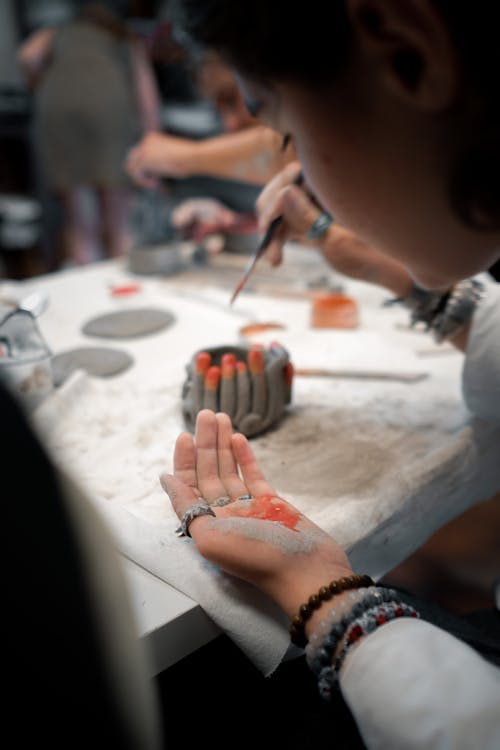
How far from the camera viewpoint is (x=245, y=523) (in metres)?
0.69

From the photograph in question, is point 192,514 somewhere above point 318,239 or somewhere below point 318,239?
below

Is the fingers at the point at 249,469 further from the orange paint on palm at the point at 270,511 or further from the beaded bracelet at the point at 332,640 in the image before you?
the beaded bracelet at the point at 332,640

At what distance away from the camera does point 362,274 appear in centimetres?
118

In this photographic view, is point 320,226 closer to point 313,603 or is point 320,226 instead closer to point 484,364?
point 484,364

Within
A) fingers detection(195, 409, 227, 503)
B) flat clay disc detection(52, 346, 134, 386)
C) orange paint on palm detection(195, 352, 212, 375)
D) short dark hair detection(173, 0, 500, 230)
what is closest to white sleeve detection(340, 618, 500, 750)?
fingers detection(195, 409, 227, 503)

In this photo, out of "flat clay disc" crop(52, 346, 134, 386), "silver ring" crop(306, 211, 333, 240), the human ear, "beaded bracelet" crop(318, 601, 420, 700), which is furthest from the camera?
"flat clay disc" crop(52, 346, 134, 386)

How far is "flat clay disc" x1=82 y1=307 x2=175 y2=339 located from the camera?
1419 millimetres

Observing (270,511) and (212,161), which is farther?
(212,161)

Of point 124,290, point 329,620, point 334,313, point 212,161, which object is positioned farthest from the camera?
point 212,161

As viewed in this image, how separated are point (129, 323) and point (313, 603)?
979 millimetres

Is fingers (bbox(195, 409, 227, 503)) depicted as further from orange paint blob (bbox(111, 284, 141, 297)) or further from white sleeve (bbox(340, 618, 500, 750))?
orange paint blob (bbox(111, 284, 141, 297))

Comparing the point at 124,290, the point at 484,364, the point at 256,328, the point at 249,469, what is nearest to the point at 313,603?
the point at 249,469

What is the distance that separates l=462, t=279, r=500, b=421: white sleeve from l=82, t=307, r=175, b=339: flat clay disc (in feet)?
2.35

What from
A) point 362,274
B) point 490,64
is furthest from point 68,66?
point 490,64
